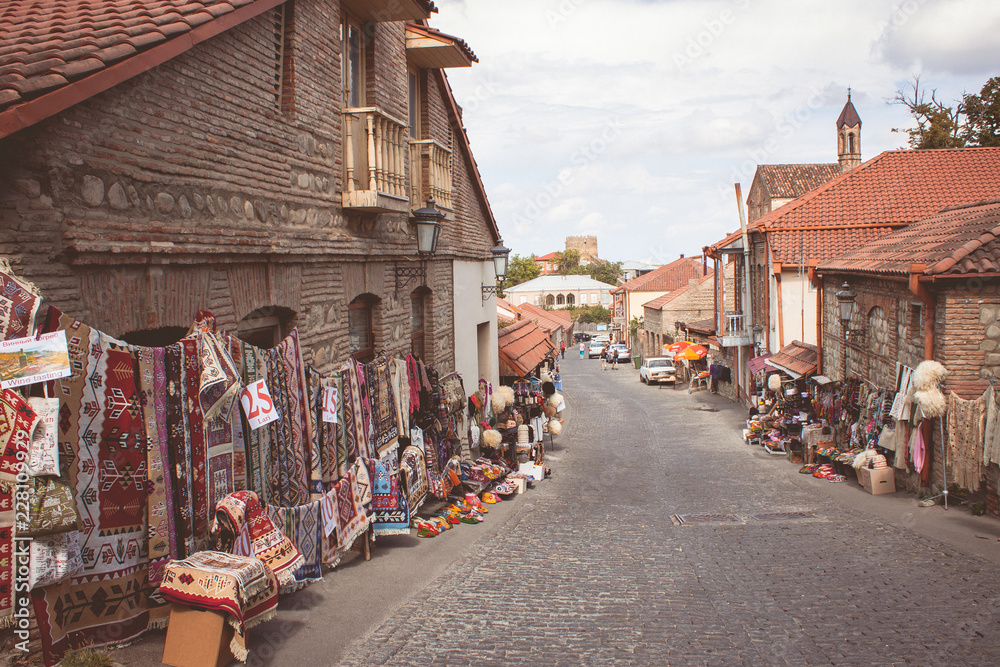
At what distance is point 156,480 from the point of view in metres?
4.99

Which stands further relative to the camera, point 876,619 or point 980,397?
point 980,397

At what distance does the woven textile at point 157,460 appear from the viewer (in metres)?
4.95

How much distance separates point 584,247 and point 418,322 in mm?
107786

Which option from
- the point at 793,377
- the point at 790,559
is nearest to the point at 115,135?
the point at 790,559

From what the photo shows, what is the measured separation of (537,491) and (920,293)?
665 centimetres

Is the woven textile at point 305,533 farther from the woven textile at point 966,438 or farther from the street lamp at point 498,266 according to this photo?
the street lamp at point 498,266

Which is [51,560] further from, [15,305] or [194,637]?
[15,305]

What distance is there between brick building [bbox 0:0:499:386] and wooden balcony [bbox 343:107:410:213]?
0.02m

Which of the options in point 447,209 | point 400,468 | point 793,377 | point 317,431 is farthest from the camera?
point 793,377

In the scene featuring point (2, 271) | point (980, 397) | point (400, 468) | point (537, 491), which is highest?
point (2, 271)

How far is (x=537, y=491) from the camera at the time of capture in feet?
41.8

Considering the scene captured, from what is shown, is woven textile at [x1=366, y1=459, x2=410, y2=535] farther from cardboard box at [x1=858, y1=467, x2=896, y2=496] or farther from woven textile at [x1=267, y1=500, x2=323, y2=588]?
cardboard box at [x1=858, y1=467, x2=896, y2=496]

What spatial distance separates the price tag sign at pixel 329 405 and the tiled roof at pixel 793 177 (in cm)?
4064

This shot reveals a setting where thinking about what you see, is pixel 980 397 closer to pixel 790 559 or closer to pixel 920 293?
pixel 920 293
